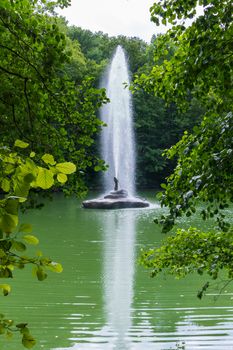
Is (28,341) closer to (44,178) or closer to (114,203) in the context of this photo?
(44,178)

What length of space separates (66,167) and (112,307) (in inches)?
300

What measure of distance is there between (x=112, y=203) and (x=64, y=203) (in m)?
4.55

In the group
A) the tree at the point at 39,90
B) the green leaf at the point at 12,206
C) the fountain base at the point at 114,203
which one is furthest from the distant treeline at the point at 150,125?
the green leaf at the point at 12,206

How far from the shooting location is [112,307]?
8500mm

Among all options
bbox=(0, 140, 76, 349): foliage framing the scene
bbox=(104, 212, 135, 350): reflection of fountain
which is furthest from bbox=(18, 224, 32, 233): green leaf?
bbox=(104, 212, 135, 350): reflection of fountain

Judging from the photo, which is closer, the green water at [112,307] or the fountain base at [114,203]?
the green water at [112,307]

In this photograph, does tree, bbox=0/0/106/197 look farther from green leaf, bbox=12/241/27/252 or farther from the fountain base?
the fountain base

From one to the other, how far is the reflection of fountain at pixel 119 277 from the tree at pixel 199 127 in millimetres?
2690

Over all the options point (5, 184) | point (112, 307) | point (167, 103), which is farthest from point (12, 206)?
point (112, 307)

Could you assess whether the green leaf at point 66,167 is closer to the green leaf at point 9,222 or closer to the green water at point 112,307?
the green leaf at point 9,222

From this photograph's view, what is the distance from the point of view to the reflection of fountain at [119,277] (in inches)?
287

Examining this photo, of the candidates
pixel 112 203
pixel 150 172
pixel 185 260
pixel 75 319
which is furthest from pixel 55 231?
pixel 150 172

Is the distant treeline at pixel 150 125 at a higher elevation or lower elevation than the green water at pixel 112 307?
higher

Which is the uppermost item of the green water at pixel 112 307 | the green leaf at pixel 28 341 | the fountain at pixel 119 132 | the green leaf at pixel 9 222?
the fountain at pixel 119 132
